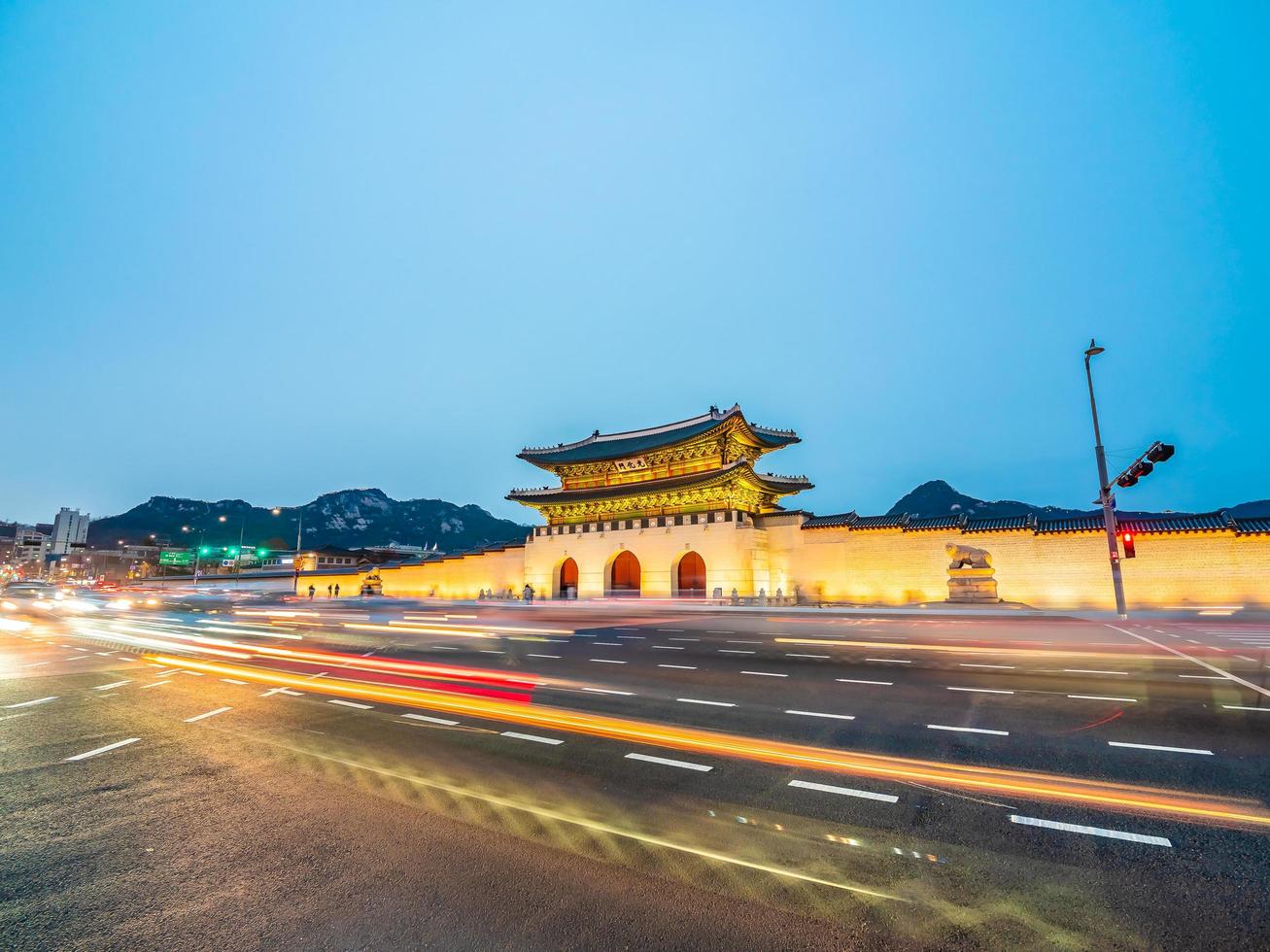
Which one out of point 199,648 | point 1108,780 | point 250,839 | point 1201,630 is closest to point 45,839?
point 250,839

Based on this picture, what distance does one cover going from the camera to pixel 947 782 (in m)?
4.91

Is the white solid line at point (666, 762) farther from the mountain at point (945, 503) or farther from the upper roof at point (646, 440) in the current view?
the mountain at point (945, 503)

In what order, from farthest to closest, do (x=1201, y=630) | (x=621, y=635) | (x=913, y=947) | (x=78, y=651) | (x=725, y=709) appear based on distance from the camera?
(x=621, y=635)
(x=1201, y=630)
(x=78, y=651)
(x=725, y=709)
(x=913, y=947)

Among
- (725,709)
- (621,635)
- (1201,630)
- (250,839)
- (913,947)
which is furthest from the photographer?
(621,635)

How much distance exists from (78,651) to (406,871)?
16.9 m

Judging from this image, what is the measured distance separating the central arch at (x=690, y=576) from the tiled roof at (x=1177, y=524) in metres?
21.3

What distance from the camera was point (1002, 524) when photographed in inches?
1115

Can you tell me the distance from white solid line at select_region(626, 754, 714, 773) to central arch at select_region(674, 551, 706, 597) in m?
31.0

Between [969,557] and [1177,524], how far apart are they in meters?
8.34

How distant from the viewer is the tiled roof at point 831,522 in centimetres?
3209

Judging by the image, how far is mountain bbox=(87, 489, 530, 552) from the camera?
147m

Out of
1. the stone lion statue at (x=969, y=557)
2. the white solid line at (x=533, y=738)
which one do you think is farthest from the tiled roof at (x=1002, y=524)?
the white solid line at (x=533, y=738)

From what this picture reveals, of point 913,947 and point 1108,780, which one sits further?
point 1108,780

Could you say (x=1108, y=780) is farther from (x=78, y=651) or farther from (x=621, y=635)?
(x=78, y=651)
